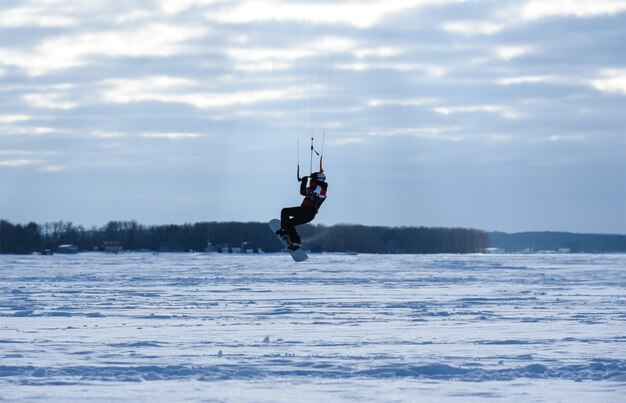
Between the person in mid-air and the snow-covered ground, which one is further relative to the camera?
the person in mid-air

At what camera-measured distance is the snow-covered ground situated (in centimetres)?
1017

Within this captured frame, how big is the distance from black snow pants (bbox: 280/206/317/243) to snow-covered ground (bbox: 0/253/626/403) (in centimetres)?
173

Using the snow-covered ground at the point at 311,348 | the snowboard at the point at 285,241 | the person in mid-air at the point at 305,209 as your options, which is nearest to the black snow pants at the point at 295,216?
the person in mid-air at the point at 305,209

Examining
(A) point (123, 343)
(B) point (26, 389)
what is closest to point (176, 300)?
(A) point (123, 343)

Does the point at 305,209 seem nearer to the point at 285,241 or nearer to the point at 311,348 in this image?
the point at 285,241

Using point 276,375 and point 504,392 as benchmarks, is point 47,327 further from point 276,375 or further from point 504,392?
point 504,392

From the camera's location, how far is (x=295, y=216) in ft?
52.1

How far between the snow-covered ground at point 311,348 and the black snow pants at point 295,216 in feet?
5.67

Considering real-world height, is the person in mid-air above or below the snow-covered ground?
above

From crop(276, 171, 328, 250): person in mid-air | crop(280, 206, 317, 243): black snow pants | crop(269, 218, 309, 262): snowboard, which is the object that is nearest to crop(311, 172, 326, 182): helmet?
crop(276, 171, 328, 250): person in mid-air

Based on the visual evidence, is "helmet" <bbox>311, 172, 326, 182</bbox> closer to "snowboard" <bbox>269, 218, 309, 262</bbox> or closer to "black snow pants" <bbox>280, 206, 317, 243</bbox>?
"black snow pants" <bbox>280, 206, 317, 243</bbox>

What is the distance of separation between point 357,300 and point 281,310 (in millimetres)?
3544

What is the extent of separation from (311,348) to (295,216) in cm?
316

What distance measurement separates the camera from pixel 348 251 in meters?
120
